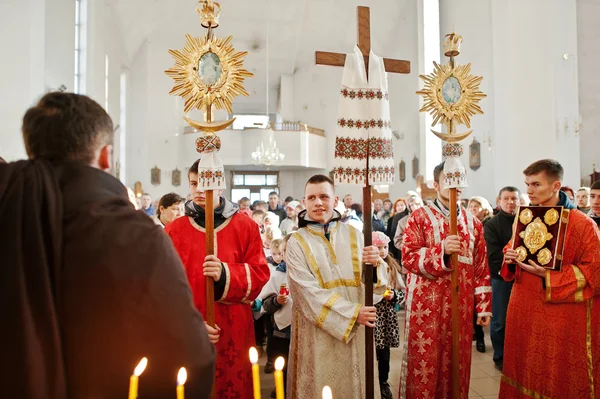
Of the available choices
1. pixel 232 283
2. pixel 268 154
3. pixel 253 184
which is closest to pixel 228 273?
pixel 232 283

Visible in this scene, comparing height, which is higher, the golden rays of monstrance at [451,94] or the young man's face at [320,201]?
the golden rays of monstrance at [451,94]

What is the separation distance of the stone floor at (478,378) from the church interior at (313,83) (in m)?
0.03

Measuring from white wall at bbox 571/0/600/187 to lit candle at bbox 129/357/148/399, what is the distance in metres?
13.3

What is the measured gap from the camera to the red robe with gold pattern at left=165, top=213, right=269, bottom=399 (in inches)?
112

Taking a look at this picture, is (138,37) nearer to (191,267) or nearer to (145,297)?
(191,267)

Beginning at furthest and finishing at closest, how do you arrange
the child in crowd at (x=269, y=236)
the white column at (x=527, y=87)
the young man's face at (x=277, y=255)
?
the white column at (x=527, y=87)
the child in crowd at (x=269, y=236)
the young man's face at (x=277, y=255)

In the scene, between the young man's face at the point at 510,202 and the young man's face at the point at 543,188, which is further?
the young man's face at the point at 510,202

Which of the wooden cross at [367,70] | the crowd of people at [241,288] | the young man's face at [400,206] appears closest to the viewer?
the crowd of people at [241,288]

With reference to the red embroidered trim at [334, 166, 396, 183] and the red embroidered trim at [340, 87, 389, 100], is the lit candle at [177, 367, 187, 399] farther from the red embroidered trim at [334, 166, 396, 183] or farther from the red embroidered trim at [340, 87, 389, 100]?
the red embroidered trim at [340, 87, 389, 100]

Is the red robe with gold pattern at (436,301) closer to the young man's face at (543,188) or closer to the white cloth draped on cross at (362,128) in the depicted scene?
the young man's face at (543,188)

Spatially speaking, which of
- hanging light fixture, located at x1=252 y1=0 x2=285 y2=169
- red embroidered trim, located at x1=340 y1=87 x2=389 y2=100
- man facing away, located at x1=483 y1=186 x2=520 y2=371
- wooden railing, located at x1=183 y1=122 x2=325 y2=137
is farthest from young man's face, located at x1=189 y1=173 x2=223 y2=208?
wooden railing, located at x1=183 y1=122 x2=325 y2=137

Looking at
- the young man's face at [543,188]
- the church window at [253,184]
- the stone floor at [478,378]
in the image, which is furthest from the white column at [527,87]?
the church window at [253,184]

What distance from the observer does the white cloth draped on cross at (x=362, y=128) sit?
3.16 meters

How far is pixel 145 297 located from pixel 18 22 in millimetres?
7773
